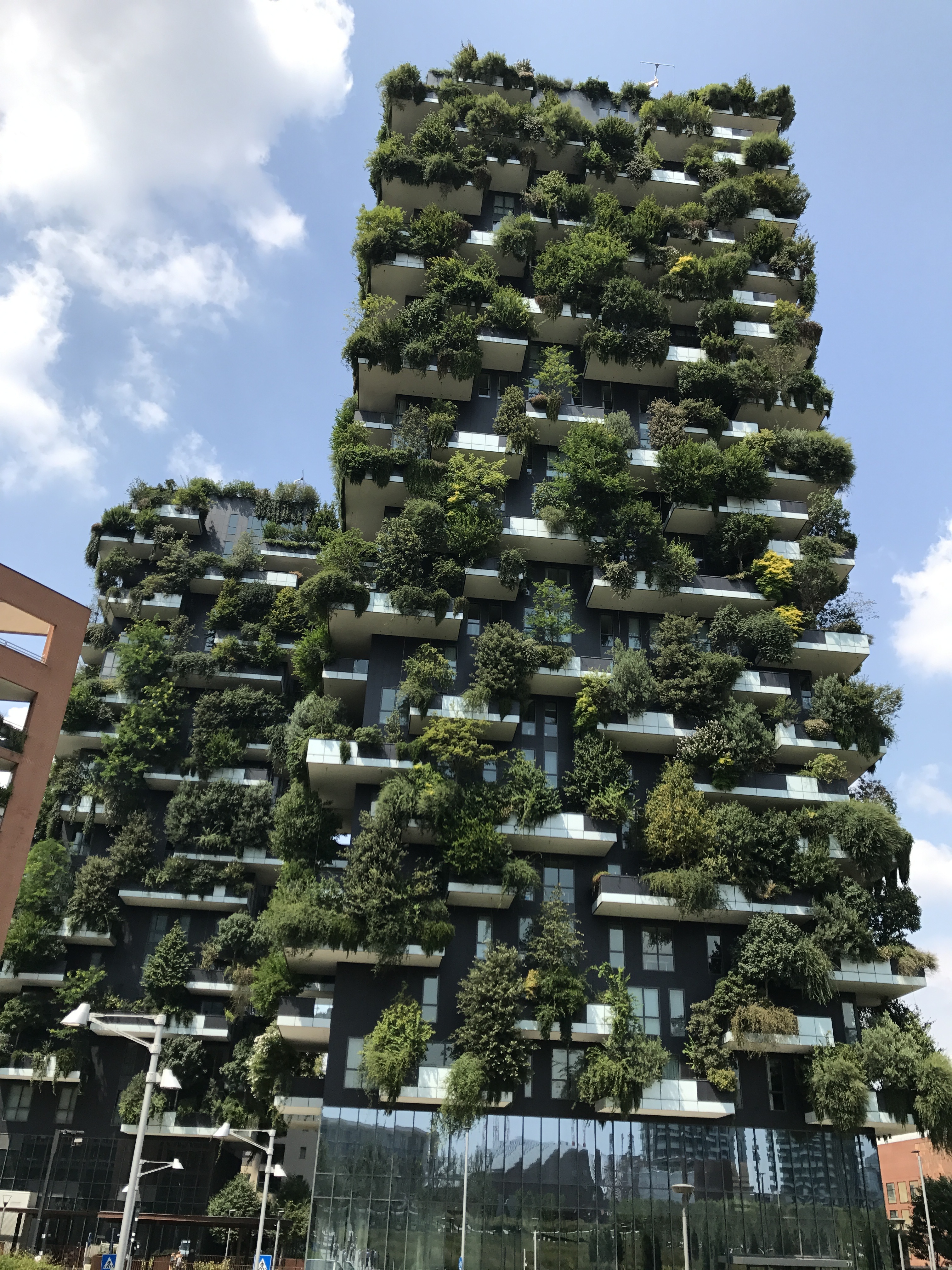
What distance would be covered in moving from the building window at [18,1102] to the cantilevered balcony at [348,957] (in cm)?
2399

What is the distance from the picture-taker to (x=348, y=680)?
47.4 m

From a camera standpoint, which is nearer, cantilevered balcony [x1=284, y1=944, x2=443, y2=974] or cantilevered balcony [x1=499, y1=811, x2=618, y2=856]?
cantilevered balcony [x1=284, y1=944, x2=443, y2=974]

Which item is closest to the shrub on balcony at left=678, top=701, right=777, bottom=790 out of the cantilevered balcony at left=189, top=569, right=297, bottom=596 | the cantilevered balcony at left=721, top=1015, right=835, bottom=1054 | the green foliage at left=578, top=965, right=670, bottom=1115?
the cantilevered balcony at left=721, top=1015, right=835, bottom=1054

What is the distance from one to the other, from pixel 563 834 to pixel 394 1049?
10350mm

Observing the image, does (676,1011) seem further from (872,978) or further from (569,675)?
(569,675)

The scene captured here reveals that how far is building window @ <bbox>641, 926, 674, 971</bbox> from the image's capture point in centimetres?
4278

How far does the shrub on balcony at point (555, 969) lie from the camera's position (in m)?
39.3

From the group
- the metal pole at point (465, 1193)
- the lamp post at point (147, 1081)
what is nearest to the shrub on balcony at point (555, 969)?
the metal pole at point (465, 1193)

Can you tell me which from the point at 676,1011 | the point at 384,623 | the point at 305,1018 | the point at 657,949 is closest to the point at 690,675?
the point at 657,949

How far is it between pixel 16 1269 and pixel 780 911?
30564 millimetres

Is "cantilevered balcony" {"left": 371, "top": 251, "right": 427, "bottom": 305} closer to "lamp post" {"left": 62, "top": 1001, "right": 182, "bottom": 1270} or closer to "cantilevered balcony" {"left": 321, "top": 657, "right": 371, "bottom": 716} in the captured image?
"cantilevered balcony" {"left": 321, "top": 657, "right": 371, "bottom": 716}

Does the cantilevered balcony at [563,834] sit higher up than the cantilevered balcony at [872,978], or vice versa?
the cantilevered balcony at [563,834]

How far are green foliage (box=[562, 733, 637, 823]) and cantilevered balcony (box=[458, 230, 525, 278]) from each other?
981 inches

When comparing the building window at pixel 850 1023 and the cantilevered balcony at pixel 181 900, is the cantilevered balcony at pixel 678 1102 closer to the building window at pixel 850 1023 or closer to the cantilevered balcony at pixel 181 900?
the building window at pixel 850 1023
